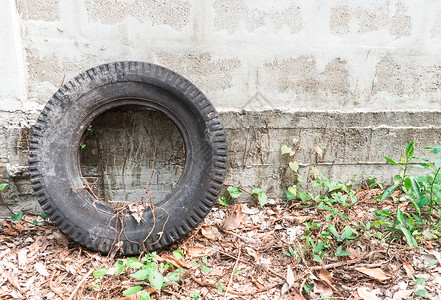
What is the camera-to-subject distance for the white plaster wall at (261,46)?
7.38 feet

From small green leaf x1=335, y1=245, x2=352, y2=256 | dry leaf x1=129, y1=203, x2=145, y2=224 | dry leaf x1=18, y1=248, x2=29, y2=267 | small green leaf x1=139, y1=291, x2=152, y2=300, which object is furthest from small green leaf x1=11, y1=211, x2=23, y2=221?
small green leaf x1=335, y1=245, x2=352, y2=256

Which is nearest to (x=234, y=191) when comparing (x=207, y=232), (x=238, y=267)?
(x=207, y=232)

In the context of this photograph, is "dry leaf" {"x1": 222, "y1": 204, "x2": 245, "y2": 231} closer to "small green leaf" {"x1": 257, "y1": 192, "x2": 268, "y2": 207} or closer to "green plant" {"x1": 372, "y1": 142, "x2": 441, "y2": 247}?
"small green leaf" {"x1": 257, "y1": 192, "x2": 268, "y2": 207}

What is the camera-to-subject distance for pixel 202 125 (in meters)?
2.14

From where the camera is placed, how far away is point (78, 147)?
7.09 feet

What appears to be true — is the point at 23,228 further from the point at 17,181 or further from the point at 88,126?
the point at 88,126

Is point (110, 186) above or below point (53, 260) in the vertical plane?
above

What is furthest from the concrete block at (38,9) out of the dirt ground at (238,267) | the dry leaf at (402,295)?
the dry leaf at (402,295)

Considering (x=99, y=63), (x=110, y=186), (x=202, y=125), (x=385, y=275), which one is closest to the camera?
(x=385, y=275)

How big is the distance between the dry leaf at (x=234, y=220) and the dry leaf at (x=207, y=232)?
0.11 m

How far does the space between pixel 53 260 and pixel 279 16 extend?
234cm

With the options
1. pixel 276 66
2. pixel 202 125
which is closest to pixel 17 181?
pixel 202 125

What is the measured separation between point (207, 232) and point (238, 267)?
1.30ft

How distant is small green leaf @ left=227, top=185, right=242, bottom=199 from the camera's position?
8.29 feet
